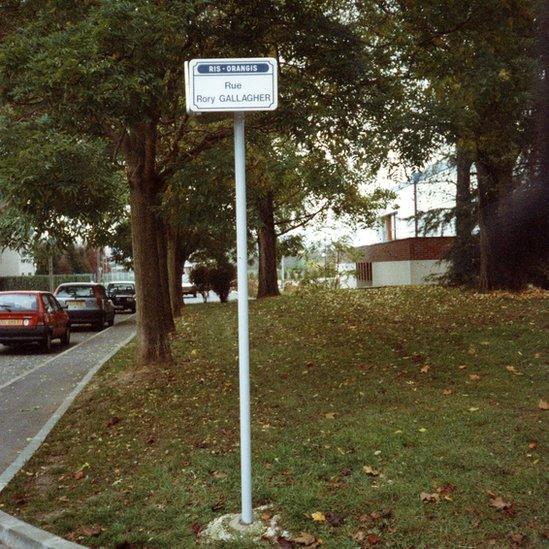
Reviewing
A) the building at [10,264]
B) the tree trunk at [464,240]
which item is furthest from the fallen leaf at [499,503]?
the building at [10,264]

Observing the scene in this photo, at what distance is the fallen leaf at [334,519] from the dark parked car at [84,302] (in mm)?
20382

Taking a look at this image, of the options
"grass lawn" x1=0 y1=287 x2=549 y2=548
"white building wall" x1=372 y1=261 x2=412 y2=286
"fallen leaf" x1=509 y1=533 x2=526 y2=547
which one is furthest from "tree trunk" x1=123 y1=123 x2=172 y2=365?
"white building wall" x1=372 y1=261 x2=412 y2=286

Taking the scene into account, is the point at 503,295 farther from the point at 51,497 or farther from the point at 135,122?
the point at 51,497

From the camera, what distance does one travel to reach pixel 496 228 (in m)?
18.2

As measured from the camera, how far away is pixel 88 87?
7.34m

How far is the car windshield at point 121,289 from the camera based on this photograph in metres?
37.6

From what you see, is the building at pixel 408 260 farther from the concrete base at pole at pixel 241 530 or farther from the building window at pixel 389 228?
the concrete base at pole at pixel 241 530

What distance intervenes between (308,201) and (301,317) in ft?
46.6

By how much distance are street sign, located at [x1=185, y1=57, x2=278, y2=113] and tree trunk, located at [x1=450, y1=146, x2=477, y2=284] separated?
17.1 metres

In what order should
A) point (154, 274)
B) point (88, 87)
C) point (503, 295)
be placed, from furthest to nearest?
1. point (503, 295)
2. point (154, 274)
3. point (88, 87)

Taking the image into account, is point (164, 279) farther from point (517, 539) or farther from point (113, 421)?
point (517, 539)

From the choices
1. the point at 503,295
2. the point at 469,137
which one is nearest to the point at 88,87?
the point at 469,137

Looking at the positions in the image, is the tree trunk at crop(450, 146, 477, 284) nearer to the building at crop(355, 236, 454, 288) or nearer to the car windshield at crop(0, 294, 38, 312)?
the building at crop(355, 236, 454, 288)

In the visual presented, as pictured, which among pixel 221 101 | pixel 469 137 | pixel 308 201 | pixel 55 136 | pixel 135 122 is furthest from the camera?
pixel 308 201
